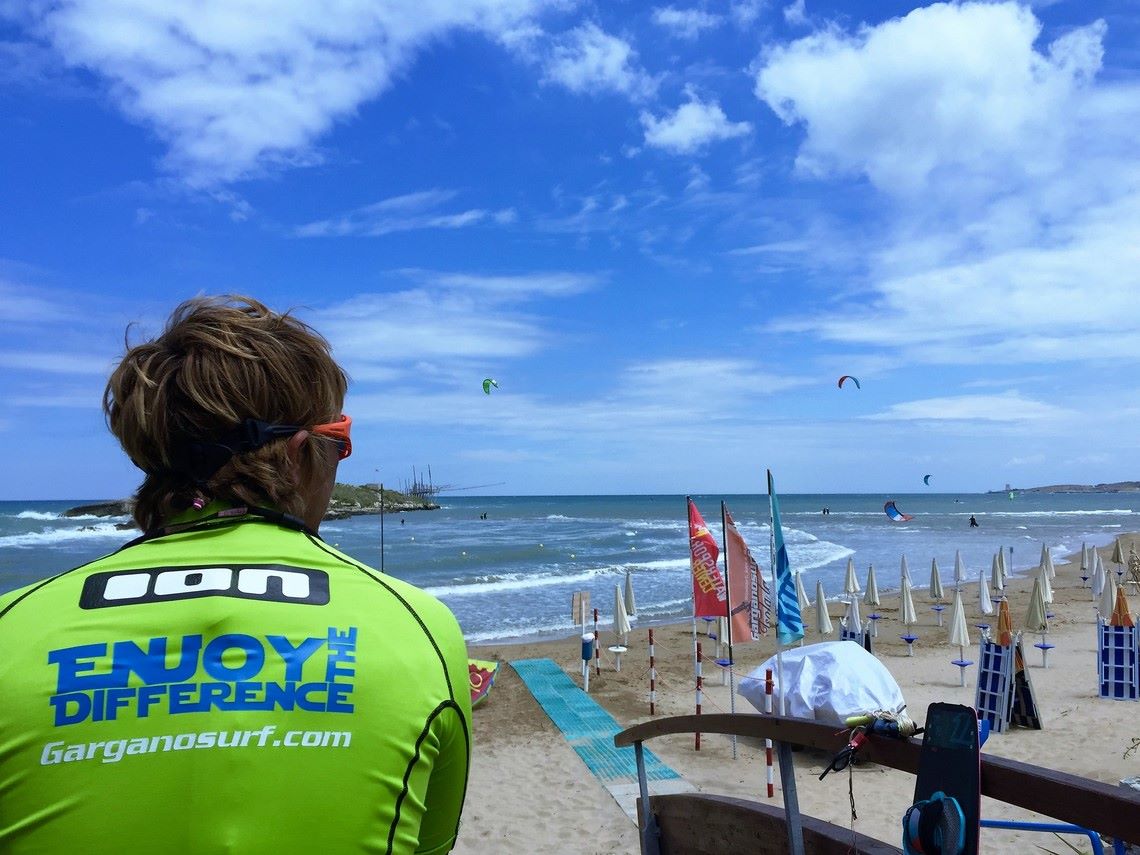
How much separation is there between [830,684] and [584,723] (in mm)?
3474

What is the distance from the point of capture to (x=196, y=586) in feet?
3.47

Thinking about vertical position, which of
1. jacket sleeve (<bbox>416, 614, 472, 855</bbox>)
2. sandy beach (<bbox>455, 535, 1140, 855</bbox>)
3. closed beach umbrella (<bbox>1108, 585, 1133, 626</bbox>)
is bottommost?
sandy beach (<bbox>455, 535, 1140, 855</bbox>)

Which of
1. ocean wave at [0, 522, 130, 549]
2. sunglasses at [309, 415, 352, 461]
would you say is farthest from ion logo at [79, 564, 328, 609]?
ocean wave at [0, 522, 130, 549]

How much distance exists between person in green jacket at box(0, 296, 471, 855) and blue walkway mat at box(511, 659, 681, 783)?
20.5 feet

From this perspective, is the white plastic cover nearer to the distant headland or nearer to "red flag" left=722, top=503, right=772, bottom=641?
"red flag" left=722, top=503, right=772, bottom=641

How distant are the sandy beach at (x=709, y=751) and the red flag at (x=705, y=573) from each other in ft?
5.29

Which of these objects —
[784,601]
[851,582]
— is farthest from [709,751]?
[851,582]

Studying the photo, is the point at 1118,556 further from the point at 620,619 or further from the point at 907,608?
the point at 620,619

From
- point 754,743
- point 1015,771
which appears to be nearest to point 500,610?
point 754,743

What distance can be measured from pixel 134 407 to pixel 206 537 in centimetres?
26

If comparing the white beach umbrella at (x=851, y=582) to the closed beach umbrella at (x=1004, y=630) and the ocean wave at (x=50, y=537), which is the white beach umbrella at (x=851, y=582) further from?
the ocean wave at (x=50, y=537)

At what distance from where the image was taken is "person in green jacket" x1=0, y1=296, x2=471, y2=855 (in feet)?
3.22

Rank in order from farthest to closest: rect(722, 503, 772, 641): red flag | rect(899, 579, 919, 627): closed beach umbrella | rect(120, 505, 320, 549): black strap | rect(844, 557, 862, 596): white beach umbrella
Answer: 1. rect(844, 557, 862, 596): white beach umbrella
2. rect(899, 579, 919, 627): closed beach umbrella
3. rect(722, 503, 772, 641): red flag
4. rect(120, 505, 320, 549): black strap

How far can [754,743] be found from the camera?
9633 mm
